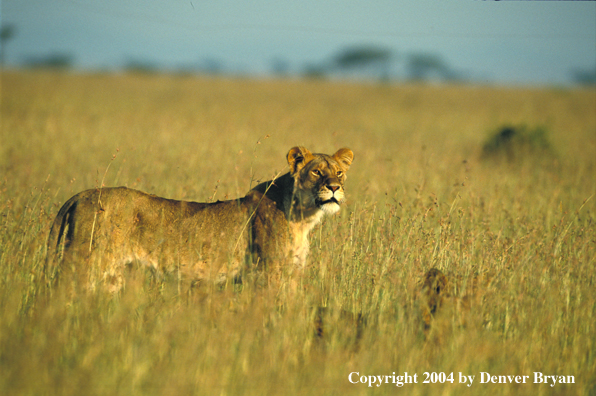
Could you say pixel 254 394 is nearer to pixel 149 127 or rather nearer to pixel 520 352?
pixel 520 352

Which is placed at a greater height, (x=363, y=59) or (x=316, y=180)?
(x=363, y=59)

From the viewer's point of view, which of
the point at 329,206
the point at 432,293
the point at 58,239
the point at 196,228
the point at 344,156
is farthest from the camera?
the point at 344,156

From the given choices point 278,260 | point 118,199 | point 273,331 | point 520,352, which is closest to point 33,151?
point 118,199

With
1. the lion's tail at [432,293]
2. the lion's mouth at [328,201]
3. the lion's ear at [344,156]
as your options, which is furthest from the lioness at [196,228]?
the lion's tail at [432,293]

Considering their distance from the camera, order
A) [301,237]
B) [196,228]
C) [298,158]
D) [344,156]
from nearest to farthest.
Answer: [196,228], [301,237], [298,158], [344,156]

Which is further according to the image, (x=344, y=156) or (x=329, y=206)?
(x=344, y=156)

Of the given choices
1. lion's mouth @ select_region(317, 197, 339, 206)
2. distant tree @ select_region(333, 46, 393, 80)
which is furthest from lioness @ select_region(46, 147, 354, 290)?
distant tree @ select_region(333, 46, 393, 80)

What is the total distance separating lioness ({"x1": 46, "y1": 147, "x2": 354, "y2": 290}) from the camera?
4.87 m

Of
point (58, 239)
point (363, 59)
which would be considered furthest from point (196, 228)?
point (363, 59)

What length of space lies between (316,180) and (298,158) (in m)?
0.39

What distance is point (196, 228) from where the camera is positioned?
5.33 m

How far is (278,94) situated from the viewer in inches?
1681

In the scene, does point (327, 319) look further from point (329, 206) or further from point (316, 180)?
point (316, 180)

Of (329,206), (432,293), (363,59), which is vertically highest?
(363,59)
